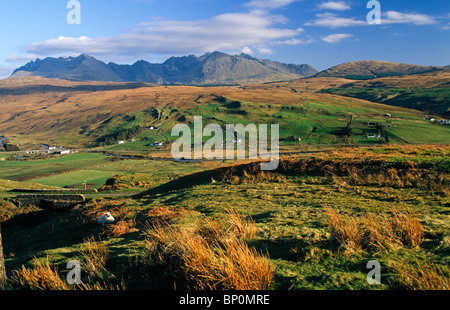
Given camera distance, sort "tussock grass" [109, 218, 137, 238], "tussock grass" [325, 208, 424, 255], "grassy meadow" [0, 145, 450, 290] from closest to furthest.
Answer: "grassy meadow" [0, 145, 450, 290] < "tussock grass" [325, 208, 424, 255] < "tussock grass" [109, 218, 137, 238]

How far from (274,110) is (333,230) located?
550 feet

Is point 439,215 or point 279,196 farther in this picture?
point 279,196

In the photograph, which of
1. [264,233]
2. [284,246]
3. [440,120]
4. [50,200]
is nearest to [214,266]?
[284,246]

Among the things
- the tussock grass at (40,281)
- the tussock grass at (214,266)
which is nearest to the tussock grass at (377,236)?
the tussock grass at (214,266)

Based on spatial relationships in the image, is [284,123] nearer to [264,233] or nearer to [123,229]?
[123,229]

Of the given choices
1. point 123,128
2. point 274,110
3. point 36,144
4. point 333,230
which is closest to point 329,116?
point 274,110

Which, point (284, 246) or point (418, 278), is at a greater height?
point (418, 278)

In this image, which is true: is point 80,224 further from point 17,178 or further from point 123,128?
point 123,128

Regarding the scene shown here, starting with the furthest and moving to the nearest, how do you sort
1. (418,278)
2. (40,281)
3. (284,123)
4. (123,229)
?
(284,123)
(123,229)
(40,281)
(418,278)

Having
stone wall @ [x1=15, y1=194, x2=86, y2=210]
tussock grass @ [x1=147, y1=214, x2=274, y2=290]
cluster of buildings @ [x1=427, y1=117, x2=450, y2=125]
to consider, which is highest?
cluster of buildings @ [x1=427, y1=117, x2=450, y2=125]

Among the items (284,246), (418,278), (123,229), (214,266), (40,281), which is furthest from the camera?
(123,229)

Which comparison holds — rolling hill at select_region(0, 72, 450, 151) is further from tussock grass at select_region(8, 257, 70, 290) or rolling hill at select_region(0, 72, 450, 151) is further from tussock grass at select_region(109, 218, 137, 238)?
tussock grass at select_region(8, 257, 70, 290)

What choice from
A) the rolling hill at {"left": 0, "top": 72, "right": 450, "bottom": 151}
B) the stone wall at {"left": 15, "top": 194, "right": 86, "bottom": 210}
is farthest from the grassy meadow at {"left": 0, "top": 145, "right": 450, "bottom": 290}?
the rolling hill at {"left": 0, "top": 72, "right": 450, "bottom": 151}
